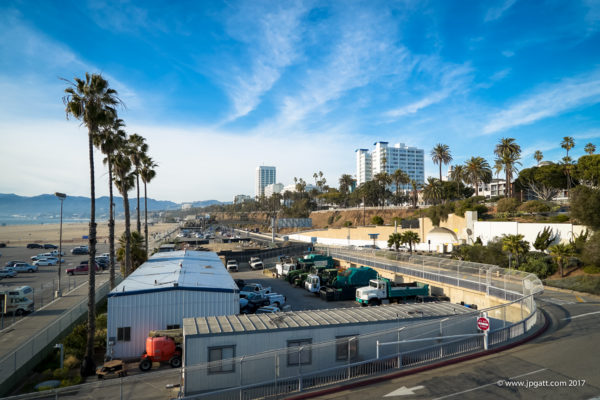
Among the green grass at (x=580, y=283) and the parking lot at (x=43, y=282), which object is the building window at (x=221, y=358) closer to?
the parking lot at (x=43, y=282)

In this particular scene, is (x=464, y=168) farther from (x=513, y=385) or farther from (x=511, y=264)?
(x=513, y=385)

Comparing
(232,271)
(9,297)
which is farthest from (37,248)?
(9,297)

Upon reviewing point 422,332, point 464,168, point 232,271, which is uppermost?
point 464,168

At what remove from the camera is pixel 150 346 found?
60.8 feet

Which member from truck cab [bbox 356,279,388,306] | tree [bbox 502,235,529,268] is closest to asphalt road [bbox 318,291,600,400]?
truck cab [bbox 356,279,388,306]

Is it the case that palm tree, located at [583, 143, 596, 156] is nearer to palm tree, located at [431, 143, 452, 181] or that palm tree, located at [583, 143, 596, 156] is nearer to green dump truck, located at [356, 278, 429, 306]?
palm tree, located at [431, 143, 452, 181]

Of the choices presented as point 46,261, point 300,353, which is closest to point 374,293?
point 300,353

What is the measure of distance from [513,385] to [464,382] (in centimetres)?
175

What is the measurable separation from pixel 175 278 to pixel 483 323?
1960cm

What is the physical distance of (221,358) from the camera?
45.3ft

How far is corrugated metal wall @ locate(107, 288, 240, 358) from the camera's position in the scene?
66.8ft

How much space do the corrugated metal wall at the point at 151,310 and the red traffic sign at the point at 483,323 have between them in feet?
48.0

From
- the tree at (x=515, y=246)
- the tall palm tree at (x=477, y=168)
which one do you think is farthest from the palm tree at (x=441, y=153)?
the tree at (x=515, y=246)

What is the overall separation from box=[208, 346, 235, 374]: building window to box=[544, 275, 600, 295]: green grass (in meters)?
34.5
